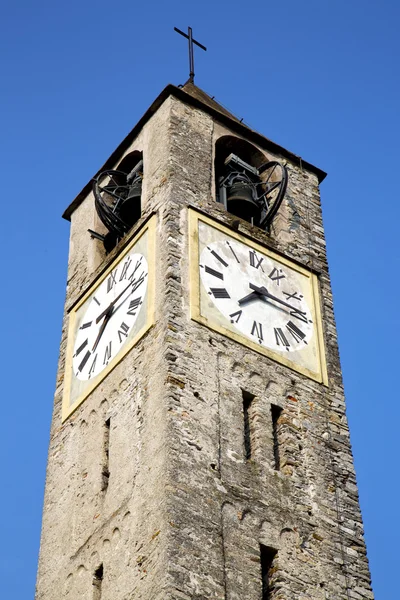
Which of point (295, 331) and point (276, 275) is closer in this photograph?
point (295, 331)

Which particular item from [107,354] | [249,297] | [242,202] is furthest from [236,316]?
[242,202]

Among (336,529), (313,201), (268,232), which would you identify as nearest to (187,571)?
(336,529)

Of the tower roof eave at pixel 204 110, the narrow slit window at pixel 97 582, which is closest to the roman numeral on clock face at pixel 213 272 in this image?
the tower roof eave at pixel 204 110

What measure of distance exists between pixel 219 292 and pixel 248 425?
218 cm

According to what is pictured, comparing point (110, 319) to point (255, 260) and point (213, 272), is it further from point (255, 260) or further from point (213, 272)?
point (255, 260)

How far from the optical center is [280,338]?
67.4 feet

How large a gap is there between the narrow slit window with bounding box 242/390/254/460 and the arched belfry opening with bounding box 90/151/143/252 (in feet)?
14.8

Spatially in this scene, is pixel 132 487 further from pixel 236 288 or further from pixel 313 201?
pixel 313 201

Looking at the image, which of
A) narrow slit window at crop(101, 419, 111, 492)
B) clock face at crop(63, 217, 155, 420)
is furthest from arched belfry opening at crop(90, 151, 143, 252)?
narrow slit window at crop(101, 419, 111, 492)

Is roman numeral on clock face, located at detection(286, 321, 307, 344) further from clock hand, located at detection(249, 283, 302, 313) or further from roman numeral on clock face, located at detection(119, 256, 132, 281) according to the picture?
roman numeral on clock face, located at detection(119, 256, 132, 281)

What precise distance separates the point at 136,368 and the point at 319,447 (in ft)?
8.91

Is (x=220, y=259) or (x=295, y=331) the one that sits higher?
(x=220, y=259)

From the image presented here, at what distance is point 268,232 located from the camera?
22.5m

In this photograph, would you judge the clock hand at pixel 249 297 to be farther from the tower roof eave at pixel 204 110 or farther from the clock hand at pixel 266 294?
the tower roof eave at pixel 204 110
